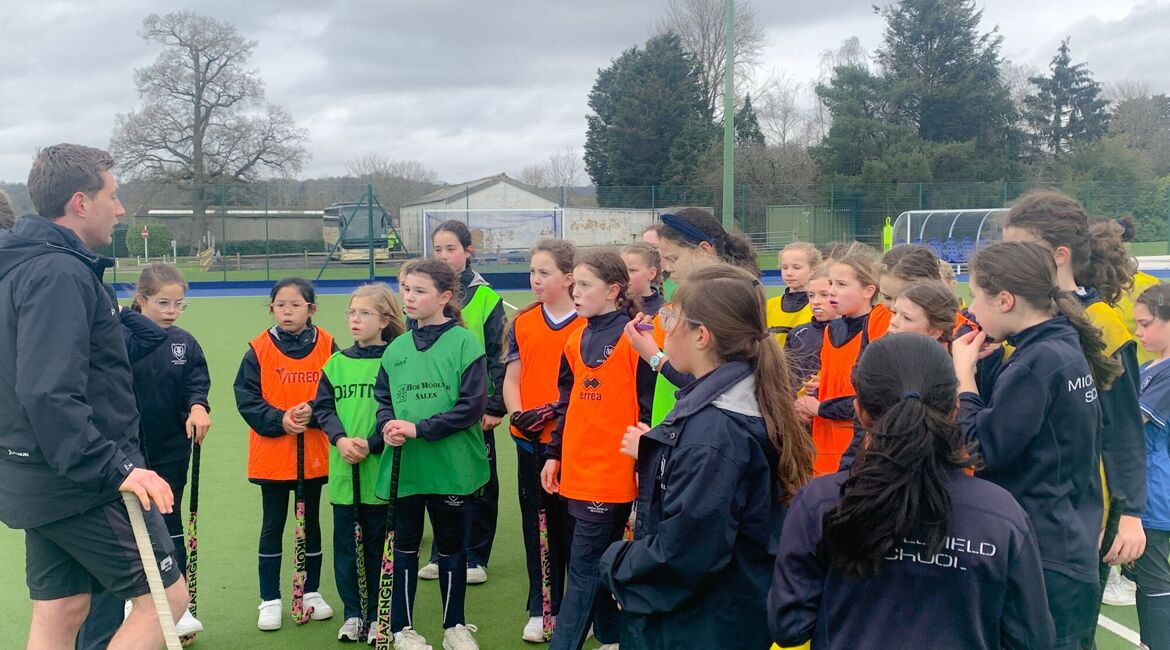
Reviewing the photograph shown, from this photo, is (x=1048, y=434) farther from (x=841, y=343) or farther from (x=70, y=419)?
(x=70, y=419)

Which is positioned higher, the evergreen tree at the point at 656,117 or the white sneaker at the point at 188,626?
the evergreen tree at the point at 656,117

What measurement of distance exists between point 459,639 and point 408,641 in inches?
9.1

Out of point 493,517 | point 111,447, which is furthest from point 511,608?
point 111,447

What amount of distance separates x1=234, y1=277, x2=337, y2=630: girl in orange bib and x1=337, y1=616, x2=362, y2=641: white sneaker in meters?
0.32

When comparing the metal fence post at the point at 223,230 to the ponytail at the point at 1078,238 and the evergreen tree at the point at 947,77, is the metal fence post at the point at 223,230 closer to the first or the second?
the ponytail at the point at 1078,238

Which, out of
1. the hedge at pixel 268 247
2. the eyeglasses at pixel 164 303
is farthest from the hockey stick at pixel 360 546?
the hedge at pixel 268 247

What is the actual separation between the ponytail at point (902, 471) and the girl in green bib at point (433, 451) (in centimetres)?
236

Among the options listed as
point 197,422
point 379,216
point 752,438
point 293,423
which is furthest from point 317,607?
point 379,216

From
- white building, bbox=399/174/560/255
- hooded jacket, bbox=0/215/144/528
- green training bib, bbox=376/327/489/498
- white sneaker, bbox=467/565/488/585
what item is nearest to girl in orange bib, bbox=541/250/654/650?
green training bib, bbox=376/327/489/498

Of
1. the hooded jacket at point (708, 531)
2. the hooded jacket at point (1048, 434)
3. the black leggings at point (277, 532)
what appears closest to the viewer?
the hooded jacket at point (708, 531)

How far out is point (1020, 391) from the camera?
101 inches

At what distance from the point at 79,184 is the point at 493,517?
2.90m

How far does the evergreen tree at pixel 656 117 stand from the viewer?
4384 cm

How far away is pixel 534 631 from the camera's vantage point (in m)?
4.24
